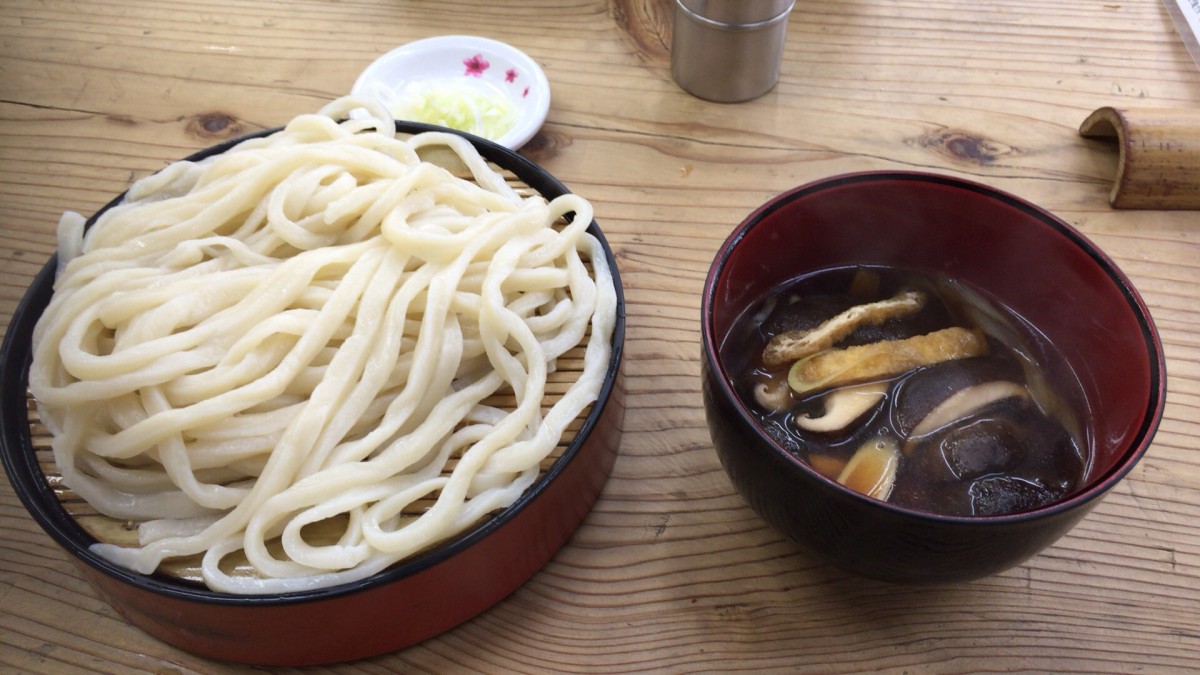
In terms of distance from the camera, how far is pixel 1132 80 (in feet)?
6.14

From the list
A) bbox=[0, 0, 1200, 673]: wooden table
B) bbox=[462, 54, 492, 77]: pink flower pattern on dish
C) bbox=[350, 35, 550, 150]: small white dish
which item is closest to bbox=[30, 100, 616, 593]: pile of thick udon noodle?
bbox=[0, 0, 1200, 673]: wooden table

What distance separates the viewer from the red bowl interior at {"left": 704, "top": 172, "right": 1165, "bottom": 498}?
3.29 feet

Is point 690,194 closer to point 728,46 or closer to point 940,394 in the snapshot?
point 728,46

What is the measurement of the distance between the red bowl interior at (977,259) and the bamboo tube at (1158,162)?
0.64 metres

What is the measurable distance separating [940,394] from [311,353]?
82cm

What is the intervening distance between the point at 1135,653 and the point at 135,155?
6.28 ft

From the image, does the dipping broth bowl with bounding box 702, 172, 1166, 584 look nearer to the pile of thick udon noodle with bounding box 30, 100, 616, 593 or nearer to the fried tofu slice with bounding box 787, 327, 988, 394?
the fried tofu slice with bounding box 787, 327, 988, 394

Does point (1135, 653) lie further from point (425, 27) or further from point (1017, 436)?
point (425, 27)

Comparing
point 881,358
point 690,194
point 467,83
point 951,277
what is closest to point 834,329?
point 881,358

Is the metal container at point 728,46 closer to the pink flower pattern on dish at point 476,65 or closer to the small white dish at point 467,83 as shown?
the small white dish at point 467,83

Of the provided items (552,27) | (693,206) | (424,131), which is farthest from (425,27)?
(693,206)

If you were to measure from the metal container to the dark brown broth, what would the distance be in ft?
2.37

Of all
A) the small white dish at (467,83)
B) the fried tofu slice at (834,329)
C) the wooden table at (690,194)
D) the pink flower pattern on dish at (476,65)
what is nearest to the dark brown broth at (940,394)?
the fried tofu slice at (834,329)

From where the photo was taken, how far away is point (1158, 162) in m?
1.58
